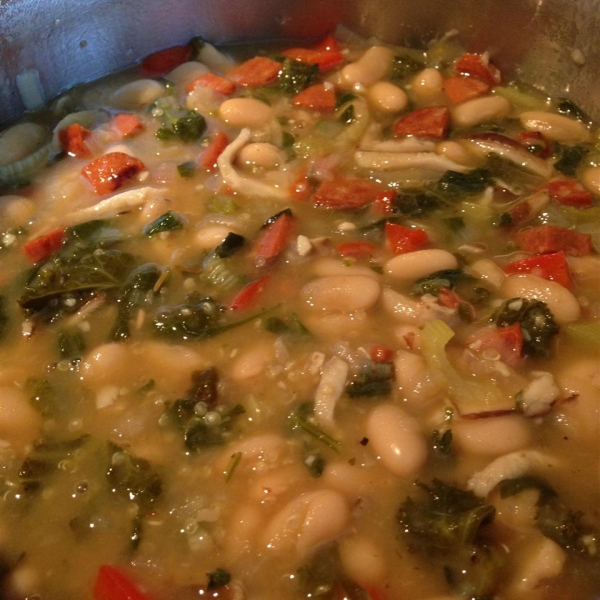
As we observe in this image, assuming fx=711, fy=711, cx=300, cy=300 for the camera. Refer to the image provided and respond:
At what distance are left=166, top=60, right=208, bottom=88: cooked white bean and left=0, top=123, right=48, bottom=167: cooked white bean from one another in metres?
0.72

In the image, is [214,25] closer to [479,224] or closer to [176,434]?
[479,224]

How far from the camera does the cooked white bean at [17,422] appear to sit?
2.32 meters

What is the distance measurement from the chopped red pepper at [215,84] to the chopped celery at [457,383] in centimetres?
186

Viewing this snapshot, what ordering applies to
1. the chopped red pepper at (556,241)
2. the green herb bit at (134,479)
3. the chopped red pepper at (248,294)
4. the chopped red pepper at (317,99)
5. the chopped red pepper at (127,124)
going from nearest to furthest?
1. the green herb bit at (134,479)
2. the chopped red pepper at (248,294)
3. the chopped red pepper at (556,241)
4. the chopped red pepper at (127,124)
5. the chopped red pepper at (317,99)

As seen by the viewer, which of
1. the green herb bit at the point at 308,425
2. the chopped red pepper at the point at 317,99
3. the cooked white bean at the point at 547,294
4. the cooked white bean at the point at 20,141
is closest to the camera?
the green herb bit at the point at 308,425

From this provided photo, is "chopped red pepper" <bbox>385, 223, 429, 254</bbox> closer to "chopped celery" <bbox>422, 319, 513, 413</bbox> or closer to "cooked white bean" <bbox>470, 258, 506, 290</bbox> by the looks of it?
"cooked white bean" <bbox>470, 258, 506, 290</bbox>

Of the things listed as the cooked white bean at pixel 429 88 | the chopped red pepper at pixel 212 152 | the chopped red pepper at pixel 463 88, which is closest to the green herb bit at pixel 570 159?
the chopped red pepper at pixel 463 88

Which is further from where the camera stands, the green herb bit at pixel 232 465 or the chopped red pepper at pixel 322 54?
the chopped red pepper at pixel 322 54

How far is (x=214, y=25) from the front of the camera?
155 inches

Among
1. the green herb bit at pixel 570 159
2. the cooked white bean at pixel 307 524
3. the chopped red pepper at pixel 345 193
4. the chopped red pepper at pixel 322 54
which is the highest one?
the chopped red pepper at pixel 322 54

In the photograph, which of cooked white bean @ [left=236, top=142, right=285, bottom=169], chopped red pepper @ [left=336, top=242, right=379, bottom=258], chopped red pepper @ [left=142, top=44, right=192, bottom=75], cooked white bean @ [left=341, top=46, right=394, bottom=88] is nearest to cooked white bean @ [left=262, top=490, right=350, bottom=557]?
chopped red pepper @ [left=336, top=242, right=379, bottom=258]

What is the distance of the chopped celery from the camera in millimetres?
2322

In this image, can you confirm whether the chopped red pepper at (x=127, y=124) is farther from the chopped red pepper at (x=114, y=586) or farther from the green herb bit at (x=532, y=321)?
the chopped red pepper at (x=114, y=586)

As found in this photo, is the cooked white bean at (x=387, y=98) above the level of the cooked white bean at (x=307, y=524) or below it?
above
